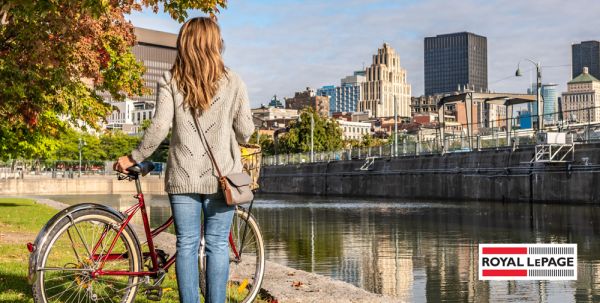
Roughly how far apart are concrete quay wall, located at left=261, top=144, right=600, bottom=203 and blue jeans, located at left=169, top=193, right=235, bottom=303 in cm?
3452

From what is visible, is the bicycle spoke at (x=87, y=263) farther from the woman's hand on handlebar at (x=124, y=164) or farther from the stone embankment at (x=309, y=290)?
the stone embankment at (x=309, y=290)

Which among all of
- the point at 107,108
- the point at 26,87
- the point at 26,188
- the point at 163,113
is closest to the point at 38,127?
the point at 107,108

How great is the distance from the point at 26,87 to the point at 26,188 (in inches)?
3036

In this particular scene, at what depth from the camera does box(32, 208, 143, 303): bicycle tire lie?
552 centimetres

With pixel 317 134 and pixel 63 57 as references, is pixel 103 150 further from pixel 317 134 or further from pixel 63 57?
pixel 63 57

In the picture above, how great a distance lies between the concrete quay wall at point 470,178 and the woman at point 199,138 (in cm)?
3454

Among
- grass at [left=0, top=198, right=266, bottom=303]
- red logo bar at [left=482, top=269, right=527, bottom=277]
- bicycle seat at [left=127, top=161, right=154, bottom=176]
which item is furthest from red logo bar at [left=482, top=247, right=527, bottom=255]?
bicycle seat at [left=127, top=161, right=154, bottom=176]

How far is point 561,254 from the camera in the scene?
1492 centimetres

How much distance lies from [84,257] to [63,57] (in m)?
9.42

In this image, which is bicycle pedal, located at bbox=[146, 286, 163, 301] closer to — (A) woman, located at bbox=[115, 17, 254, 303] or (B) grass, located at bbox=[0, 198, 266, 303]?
(B) grass, located at bbox=[0, 198, 266, 303]

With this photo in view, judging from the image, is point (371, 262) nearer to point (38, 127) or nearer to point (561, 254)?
point (561, 254)

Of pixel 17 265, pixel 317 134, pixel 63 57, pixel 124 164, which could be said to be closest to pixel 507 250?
pixel 17 265

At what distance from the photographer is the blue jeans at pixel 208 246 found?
5289 mm

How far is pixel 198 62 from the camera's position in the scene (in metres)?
5.20
